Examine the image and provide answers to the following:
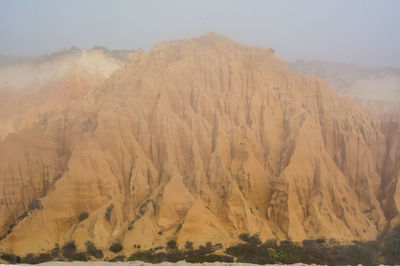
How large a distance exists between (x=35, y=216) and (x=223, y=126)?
542 inches

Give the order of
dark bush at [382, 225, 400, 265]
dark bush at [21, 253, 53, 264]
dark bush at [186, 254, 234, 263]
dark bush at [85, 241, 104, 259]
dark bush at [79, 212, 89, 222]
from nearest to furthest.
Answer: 1. dark bush at [186, 254, 234, 263]
2. dark bush at [21, 253, 53, 264]
3. dark bush at [382, 225, 400, 265]
4. dark bush at [85, 241, 104, 259]
5. dark bush at [79, 212, 89, 222]

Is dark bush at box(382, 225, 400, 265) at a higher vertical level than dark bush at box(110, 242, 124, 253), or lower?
higher

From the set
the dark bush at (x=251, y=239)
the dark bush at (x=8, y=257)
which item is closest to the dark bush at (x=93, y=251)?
the dark bush at (x=8, y=257)

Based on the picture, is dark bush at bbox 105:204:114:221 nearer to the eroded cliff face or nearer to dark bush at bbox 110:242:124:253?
the eroded cliff face

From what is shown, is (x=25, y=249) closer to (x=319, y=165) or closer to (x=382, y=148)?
(x=319, y=165)

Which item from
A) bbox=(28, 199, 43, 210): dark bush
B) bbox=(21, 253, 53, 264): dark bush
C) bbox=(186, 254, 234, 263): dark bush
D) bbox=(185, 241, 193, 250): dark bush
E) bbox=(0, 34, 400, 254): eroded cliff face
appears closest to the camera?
bbox=(186, 254, 234, 263): dark bush

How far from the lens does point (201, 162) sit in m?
28.8

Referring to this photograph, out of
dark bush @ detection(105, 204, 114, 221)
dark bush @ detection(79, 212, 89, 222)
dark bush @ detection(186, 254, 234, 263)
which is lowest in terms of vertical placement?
dark bush @ detection(186, 254, 234, 263)

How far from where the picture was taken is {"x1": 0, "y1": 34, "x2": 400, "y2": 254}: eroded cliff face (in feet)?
84.1

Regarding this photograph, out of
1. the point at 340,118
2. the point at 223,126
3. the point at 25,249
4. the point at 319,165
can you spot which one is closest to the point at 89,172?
the point at 25,249

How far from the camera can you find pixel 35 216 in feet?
82.5

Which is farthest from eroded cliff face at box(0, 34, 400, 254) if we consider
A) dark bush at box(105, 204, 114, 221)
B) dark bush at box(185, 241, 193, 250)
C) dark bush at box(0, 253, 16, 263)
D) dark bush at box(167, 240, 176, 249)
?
dark bush at box(0, 253, 16, 263)

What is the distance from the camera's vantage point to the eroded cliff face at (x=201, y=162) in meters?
25.6

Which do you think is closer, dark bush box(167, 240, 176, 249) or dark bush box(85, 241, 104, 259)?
dark bush box(85, 241, 104, 259)
